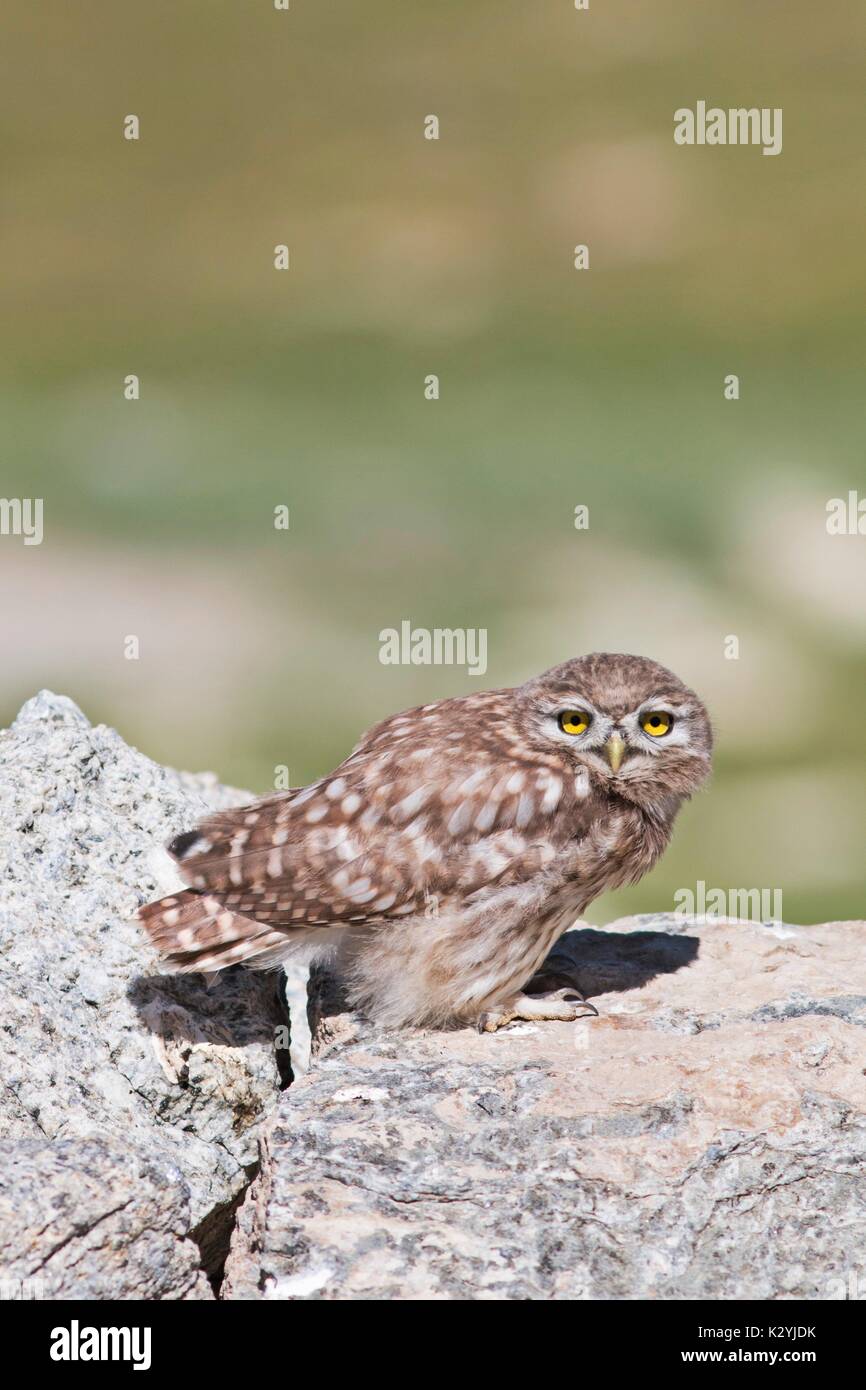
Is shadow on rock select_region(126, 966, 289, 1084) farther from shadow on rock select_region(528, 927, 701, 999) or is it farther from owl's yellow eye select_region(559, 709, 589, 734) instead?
owl's yellow eye select_region(559, 709, 589, 734)

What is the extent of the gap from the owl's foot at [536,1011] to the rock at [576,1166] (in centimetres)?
14

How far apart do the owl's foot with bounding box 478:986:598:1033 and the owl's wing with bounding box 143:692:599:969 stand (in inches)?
16.7

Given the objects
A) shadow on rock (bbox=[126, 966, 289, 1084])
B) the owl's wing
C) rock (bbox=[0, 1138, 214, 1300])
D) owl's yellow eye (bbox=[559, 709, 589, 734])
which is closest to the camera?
rock (bbox=[0, 1138, 214, 1300])

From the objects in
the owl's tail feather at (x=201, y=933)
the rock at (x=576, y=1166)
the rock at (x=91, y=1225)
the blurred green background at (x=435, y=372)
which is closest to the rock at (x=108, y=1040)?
the rock at (x=91, y=1225)

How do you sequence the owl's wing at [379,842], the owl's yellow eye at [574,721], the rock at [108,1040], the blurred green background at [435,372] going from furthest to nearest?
the blurred green background at [435,372], the owl's yellow eye at [574,721], the owl's wing at [379,842], the rock at [108,1040]

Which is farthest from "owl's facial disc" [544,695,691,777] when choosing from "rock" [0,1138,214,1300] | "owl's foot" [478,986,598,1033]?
"rock" [0,1138,214,1300]

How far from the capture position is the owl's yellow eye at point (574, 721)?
229 inches

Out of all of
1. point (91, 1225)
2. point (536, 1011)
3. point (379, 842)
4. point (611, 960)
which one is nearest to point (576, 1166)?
point (536, 1011)

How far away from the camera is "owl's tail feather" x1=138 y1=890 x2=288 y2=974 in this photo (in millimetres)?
5379

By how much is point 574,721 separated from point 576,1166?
5.60ft

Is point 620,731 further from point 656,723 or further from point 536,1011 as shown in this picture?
point 536,1011

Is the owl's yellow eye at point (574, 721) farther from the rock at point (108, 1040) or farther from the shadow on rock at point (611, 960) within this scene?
the rock at point (108, 1040)

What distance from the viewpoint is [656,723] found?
5824 mm

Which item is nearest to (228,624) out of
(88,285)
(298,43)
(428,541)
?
(428,541)
